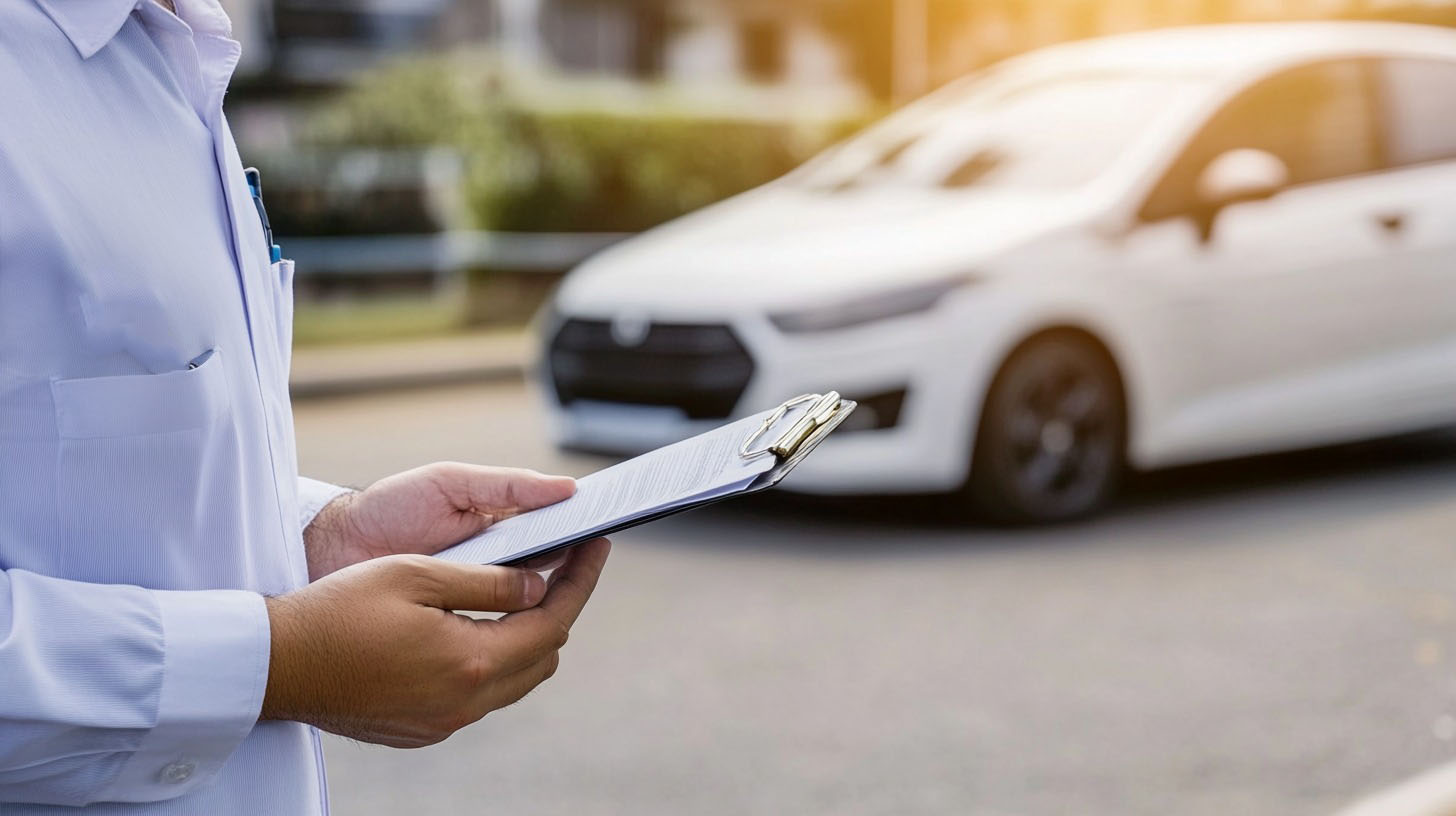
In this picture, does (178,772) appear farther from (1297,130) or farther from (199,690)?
(1297,130)

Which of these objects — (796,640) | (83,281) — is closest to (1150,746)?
(796,640)

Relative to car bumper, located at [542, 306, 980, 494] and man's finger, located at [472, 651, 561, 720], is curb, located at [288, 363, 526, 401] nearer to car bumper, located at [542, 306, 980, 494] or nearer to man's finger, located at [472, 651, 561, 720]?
car bumper, located at [542, 306, 980, 494]

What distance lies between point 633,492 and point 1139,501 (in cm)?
534

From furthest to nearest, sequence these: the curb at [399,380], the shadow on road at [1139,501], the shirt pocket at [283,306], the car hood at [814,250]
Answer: the curb at [399,380], the shadow on road at [1139,501], the car hood at [814,250], the shirt pocket at [283,306]

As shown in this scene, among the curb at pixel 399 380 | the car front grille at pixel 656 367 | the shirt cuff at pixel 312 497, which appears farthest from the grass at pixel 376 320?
the shirt cuff at pixel 312 497

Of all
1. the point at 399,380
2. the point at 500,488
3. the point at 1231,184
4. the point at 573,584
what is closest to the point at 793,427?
the point at 573,584

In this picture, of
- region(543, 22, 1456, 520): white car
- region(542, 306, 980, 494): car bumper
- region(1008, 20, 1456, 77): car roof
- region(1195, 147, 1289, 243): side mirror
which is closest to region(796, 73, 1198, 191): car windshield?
region(543, 22, 1456, 520): white car

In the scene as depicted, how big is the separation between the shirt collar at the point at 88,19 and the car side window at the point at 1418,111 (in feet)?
20.8

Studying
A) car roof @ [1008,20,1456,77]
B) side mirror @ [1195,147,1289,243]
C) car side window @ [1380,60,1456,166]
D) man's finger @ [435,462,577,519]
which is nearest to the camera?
man's finger @ [435,462,577,519]

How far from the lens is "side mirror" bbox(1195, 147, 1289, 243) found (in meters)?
6.17

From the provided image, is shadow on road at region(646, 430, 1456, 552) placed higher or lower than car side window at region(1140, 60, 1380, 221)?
lower

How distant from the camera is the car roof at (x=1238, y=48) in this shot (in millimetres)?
6586

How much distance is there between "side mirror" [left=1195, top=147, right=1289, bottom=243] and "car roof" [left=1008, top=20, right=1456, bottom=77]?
0.44 m

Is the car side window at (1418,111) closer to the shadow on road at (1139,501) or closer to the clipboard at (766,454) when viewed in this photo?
the shadow on road at (1139,501)
